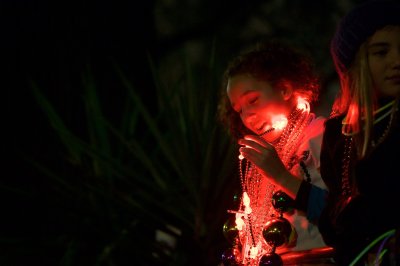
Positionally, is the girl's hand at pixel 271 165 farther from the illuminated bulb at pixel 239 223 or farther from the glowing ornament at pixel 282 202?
the illuminated bulb at pixel 239 223

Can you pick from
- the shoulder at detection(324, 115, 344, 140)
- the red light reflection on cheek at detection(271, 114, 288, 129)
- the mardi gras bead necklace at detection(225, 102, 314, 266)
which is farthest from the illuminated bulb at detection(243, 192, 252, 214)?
the shoulder at detection(324, 115, 344, 140)

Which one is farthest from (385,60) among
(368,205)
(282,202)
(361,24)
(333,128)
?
(282,202)

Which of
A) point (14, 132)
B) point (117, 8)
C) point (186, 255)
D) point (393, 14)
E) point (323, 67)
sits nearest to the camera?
point (393, 14)

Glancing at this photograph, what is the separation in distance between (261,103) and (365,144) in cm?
46

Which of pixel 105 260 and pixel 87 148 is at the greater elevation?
pixel 87 148

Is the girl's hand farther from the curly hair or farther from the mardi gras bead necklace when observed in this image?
the curly hair

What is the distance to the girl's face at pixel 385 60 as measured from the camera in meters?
1.50

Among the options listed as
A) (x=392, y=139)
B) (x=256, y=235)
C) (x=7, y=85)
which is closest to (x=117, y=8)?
(x=7, y=85)

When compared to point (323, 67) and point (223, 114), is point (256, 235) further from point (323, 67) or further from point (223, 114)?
point (323, 67)

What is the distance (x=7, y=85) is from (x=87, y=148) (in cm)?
142

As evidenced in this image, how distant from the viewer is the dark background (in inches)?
155

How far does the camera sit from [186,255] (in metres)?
2.50

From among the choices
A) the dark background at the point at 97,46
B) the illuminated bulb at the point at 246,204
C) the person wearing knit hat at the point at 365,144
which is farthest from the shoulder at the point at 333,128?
the dark background at the point at 97,46

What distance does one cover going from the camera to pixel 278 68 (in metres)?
1.90
